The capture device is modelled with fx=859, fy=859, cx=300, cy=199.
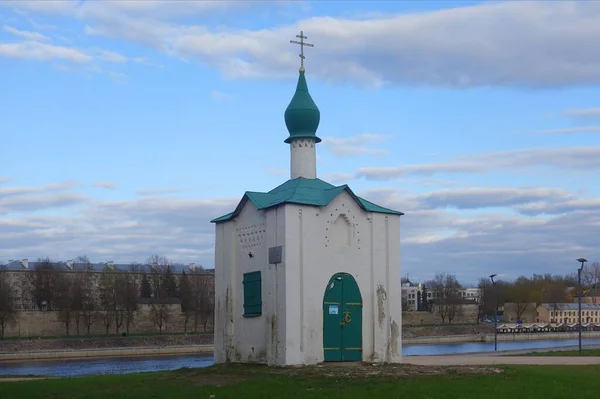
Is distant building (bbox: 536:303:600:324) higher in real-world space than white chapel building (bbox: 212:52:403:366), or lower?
lower

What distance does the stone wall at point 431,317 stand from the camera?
110m

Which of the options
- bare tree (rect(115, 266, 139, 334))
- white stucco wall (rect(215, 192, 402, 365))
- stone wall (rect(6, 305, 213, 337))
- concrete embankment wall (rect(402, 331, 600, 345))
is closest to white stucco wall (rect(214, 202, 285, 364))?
white stucco wall (rect(215, 192, 402, 365))

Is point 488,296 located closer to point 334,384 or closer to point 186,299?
point 186,299

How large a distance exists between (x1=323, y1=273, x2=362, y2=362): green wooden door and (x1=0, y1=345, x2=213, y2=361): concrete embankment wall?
4833cm

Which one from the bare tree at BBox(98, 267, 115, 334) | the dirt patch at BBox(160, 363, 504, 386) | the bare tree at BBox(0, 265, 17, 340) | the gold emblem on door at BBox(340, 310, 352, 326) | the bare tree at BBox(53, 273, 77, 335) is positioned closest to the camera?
the dirt patch at BBox(160, 363, 504, 386)

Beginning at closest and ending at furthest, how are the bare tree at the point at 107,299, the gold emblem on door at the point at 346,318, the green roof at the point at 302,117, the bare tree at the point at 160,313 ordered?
the gold emblem on door at the point at 346,318 < the green roof at the point at 302,117 < the bare tree at the point at 107,299 < the bare tree at the point at 160,313

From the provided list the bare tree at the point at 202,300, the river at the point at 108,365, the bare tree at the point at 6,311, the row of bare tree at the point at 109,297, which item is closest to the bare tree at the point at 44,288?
the row of bare tree at the point at 109,297

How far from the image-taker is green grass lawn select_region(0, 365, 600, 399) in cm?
1666

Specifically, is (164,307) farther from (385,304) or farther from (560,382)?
(560,382)

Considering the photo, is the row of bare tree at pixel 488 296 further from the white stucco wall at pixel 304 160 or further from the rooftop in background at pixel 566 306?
the white stucco wall at pixel 304 160

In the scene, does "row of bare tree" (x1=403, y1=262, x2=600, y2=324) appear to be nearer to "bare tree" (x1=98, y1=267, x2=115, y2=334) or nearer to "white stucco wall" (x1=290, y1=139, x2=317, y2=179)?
"bare tree" (x1=98, y1=267, x2=115, y2=334)

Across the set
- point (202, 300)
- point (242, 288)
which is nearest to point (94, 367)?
point (242, 288)

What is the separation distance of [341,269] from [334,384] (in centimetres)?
575

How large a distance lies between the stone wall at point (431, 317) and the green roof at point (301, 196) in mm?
84800
